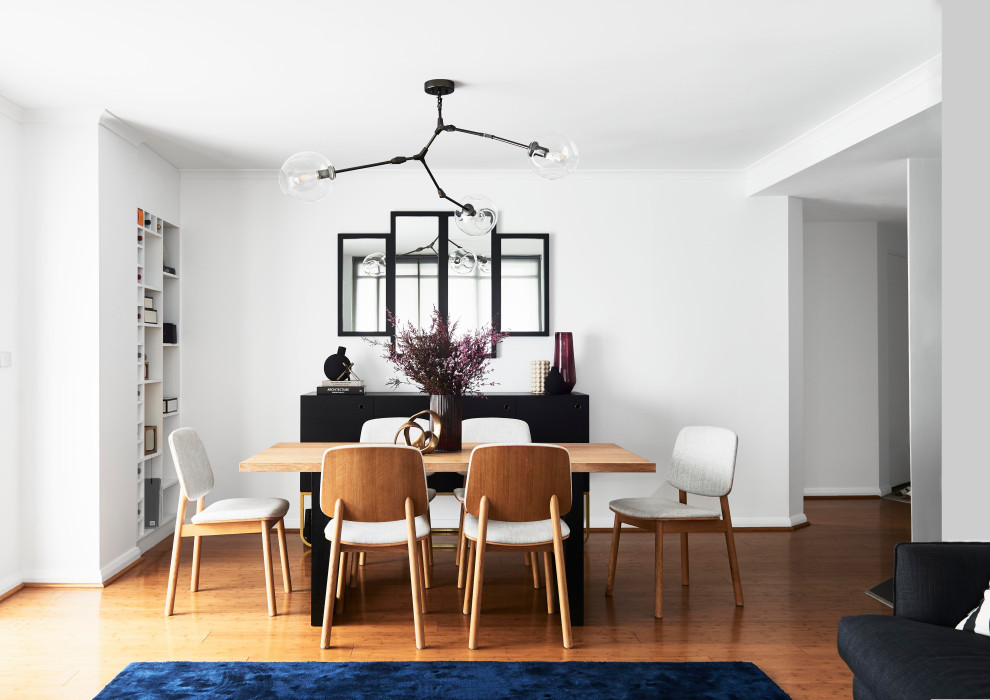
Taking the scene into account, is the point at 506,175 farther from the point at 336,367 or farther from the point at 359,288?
the point at 336,367

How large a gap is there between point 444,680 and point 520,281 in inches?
121

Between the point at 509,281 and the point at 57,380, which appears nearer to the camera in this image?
the point at 57,380

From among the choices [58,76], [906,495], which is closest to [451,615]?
[58,76]

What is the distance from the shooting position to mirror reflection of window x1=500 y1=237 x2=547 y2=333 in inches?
204

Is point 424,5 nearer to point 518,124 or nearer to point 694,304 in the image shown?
point 518,124

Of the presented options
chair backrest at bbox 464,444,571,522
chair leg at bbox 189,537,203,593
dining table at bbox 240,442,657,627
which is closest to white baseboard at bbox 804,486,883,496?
dining table at bbox 240,442,657,627

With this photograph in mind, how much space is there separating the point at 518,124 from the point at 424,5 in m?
1.45

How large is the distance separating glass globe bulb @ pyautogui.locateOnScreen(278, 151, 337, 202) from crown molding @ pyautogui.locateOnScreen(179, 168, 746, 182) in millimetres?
2321

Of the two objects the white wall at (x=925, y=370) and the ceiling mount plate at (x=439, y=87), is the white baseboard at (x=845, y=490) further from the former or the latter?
the ceiling mount plate at (x=439, y=87)

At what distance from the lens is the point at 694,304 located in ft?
17.2

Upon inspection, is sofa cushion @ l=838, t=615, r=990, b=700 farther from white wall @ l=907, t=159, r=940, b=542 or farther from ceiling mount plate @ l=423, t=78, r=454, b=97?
ceiling mount plate @ l=423, t=78, r=454, b=97

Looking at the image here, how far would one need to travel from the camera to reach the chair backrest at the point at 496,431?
4148 millimetres

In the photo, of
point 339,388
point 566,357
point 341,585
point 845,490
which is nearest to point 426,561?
point 341,585

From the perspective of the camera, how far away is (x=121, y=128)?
4109 millimetres
